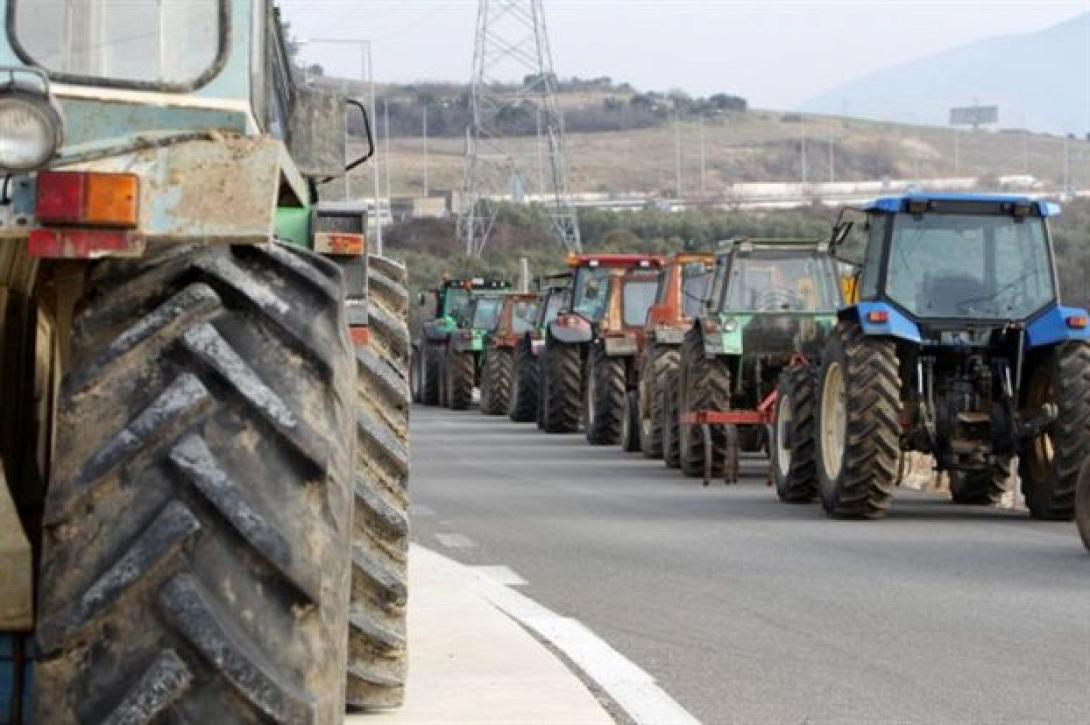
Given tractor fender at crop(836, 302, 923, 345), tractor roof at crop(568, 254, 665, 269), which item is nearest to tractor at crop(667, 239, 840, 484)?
tractor fender at crop(836, 302, 923, 345)

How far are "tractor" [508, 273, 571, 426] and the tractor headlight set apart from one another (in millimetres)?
35394

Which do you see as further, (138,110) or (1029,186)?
(1029,186)

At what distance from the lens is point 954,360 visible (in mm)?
21047

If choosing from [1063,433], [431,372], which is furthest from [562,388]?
[1063,433]

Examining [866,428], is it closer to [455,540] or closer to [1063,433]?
[1063,433]

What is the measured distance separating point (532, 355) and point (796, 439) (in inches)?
792

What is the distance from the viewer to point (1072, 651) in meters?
11.7

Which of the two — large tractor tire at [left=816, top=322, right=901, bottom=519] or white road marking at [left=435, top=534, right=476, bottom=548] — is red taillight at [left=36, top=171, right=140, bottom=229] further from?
large tractor tire at [left=816, top=322, right=901, bottom=519]

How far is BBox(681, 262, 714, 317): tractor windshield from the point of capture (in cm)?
2970

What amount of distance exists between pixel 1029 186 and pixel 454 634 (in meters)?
120

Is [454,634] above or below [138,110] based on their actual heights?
below

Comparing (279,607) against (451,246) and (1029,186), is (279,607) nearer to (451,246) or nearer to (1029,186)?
(451,246)

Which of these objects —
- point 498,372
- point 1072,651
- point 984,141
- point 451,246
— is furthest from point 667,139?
point 1072,651

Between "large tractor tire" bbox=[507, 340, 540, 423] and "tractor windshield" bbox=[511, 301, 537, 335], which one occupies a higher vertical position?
"tractor windshield" bbox=[511, 301, 537, 335]
